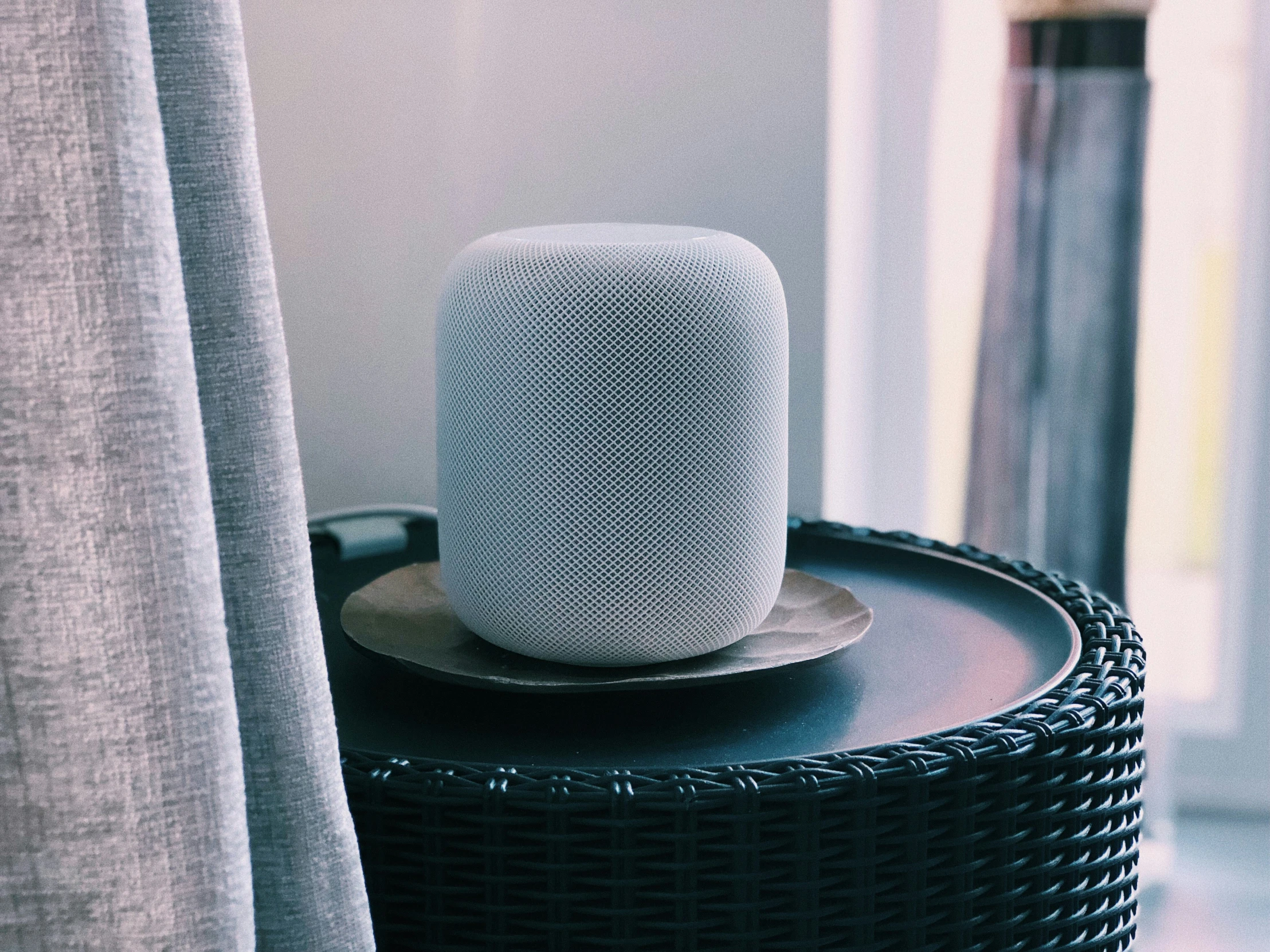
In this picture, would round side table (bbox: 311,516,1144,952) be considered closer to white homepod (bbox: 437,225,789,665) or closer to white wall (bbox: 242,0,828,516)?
white homepod (bbox: 437,225,789,665)

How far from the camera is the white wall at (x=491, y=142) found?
116 cm

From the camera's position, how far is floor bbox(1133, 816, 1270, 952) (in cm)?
147

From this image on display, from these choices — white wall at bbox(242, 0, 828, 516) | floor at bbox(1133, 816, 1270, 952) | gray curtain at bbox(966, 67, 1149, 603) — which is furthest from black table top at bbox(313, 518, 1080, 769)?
floor at bbox(1133, 816, 1270, 952)

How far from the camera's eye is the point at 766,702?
0.74 meters

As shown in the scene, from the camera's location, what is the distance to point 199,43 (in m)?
0.48

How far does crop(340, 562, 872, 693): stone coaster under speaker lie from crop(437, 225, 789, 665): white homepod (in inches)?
0.6

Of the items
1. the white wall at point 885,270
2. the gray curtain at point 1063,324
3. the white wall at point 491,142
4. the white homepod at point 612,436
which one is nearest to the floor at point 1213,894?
the gray curtain at point 1063,324

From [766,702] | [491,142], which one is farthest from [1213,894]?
[491,142]

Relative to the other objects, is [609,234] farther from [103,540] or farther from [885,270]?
[885,270]

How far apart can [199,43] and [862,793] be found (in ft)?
1.36

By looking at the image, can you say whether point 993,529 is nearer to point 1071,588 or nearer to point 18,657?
point 1071,588

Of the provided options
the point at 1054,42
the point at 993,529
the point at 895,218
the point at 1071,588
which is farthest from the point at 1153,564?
the point at 1071,588

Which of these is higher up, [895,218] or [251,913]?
[895,218]

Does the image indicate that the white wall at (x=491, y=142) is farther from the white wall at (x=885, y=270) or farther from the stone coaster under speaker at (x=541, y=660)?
the stone coaster under speaker at (x=541, y=660)
